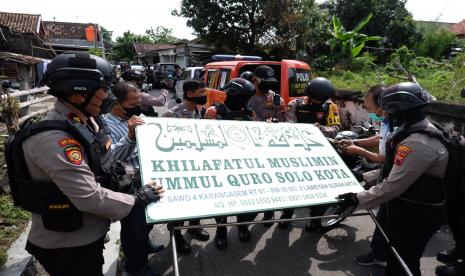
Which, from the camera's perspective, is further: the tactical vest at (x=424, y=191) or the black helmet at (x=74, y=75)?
the tactical vest at (x=424, y=191)

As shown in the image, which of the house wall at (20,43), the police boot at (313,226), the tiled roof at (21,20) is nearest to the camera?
the police boot at (313,226)

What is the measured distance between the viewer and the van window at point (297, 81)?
6957 millimetres

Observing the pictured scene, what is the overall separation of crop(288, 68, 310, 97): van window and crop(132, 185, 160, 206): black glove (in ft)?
18.0

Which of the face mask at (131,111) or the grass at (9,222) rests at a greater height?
the face mask at (131,111)

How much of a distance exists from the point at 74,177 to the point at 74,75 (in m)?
0.54

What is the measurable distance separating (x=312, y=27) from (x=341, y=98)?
9.47m

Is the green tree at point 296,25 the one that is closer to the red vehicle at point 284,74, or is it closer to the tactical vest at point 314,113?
the red vehicle at point 284,74

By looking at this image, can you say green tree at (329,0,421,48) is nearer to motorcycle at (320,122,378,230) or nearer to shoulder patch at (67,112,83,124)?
motorcycle at (320,122,378,230)

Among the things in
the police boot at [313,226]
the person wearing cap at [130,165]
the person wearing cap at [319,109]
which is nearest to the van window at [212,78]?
the person wearing cap at [319,109]

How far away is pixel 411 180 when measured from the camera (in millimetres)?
2098

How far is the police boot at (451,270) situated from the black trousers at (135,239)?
8.75 ft

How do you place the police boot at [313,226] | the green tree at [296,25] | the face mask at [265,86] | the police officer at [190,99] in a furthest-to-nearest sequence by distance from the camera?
the green tree at [296,25]
the face mask at [265,86]
the police boot at [313,226]
the police officer at [190,99]

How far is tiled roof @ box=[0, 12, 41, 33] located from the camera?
25587 mm

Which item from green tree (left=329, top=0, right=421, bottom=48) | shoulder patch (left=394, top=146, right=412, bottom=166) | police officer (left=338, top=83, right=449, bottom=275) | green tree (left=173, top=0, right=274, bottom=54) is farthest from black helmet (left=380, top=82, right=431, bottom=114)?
green tree (left=329, top=0, right=421, bottom=48)
